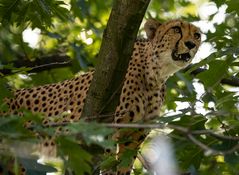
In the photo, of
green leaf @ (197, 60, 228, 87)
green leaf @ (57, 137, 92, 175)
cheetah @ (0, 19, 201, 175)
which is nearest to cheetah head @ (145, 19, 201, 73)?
cheetah @ (0, 19, 201, 175)

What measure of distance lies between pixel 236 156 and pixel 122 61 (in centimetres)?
102

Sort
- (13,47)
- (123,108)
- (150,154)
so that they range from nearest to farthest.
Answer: (150,154) < (123,108) < (13,47)

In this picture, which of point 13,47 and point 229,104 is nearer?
point 229,104

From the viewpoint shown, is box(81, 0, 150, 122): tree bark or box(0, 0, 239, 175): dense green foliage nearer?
box(0, 0, 239, 175): dense green foliage

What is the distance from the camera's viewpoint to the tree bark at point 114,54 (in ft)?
16.4

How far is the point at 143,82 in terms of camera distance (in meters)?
7.90

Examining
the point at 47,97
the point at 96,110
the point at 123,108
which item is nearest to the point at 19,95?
the point at 47,97

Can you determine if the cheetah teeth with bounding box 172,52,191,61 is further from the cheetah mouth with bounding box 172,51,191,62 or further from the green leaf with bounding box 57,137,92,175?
the green leaf with bounding box 57,137,92,175

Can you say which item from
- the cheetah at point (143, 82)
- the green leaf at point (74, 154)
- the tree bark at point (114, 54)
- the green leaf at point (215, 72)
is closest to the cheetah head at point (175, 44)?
the cheetah at point (143, 82)

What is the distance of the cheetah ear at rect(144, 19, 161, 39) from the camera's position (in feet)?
26.9

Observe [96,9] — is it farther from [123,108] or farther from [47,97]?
[123,108]

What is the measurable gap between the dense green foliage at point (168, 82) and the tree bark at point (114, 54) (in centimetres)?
33

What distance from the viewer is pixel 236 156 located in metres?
5.02

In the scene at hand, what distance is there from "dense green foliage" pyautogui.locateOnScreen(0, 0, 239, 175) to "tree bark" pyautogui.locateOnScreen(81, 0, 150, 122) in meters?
0.33
